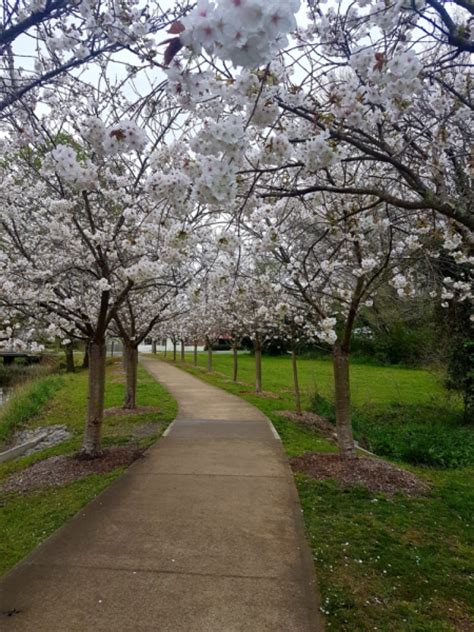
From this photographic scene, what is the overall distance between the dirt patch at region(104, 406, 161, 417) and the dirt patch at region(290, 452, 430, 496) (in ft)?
18.4

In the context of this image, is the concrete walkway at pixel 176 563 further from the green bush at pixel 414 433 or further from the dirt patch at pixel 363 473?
the green bush at pixel 414 433

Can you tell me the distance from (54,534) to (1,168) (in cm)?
502

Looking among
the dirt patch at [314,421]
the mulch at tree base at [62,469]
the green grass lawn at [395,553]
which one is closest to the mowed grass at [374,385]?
the dirt patch at [314,421]

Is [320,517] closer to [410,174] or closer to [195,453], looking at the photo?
[195,453]

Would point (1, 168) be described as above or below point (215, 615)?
above

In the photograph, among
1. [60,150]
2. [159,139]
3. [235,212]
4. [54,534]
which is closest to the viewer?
[60,150]

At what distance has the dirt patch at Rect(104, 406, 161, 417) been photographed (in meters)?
11.3

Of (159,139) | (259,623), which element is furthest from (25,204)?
(259,623)

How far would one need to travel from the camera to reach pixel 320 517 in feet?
14.9

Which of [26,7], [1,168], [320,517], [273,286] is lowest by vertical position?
[320,517]

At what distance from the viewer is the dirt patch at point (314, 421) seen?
385 inches

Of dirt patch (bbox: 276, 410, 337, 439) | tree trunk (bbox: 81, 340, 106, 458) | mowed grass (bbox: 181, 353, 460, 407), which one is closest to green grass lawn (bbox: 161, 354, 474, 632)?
dirt patch (bbox: 276, 410, 337, 439)

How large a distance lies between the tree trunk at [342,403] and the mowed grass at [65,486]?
295 centimetres

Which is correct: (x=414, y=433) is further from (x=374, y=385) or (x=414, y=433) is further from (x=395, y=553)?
(x=374, y=385)
